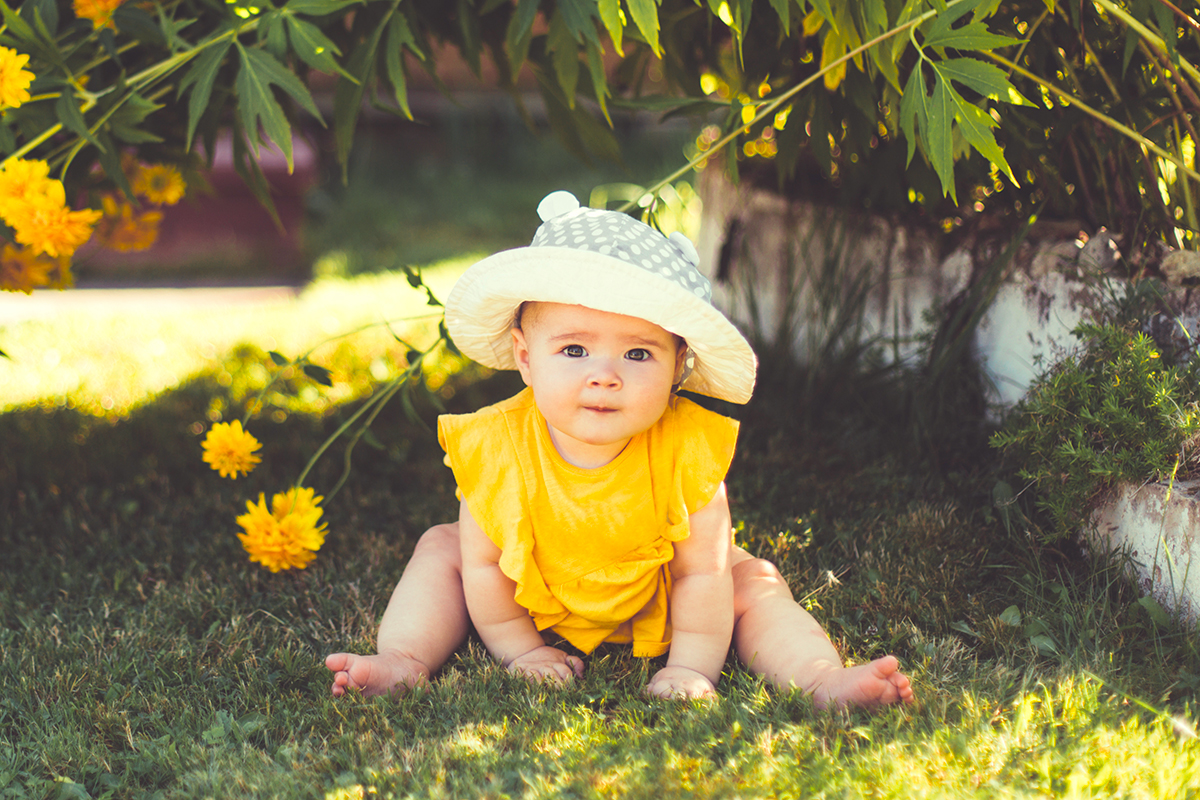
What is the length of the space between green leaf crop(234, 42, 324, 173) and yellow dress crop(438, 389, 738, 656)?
2.07 ft

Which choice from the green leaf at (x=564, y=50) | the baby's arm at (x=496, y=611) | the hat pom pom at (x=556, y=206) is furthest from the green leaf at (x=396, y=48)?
the baby's arm at (x=496, y=611)

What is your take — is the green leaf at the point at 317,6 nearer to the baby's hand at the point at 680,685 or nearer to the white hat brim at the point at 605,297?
the white hat brim at the point at 605,297

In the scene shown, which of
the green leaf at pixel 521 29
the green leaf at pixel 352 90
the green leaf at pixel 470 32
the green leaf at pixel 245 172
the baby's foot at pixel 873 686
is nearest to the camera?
the baby's foot at pixel 873 686

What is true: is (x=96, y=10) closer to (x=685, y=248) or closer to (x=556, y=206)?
(x=556, y=206)

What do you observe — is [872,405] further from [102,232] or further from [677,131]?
[677,131]

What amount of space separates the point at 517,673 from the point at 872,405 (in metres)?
1.48

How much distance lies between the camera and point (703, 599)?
1742 mm

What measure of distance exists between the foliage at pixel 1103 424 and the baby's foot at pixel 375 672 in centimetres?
121

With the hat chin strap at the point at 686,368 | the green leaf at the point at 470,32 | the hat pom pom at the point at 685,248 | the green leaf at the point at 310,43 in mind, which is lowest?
the hat chin strap at the point at 686,368

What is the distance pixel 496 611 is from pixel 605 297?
0.66 metres

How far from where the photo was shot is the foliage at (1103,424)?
5.74 ft

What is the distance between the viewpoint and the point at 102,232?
250cm

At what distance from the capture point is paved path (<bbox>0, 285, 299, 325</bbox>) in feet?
15.6

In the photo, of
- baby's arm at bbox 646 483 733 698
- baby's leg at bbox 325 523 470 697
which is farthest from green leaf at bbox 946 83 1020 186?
baby's leg at bbox 325 523 470 697
